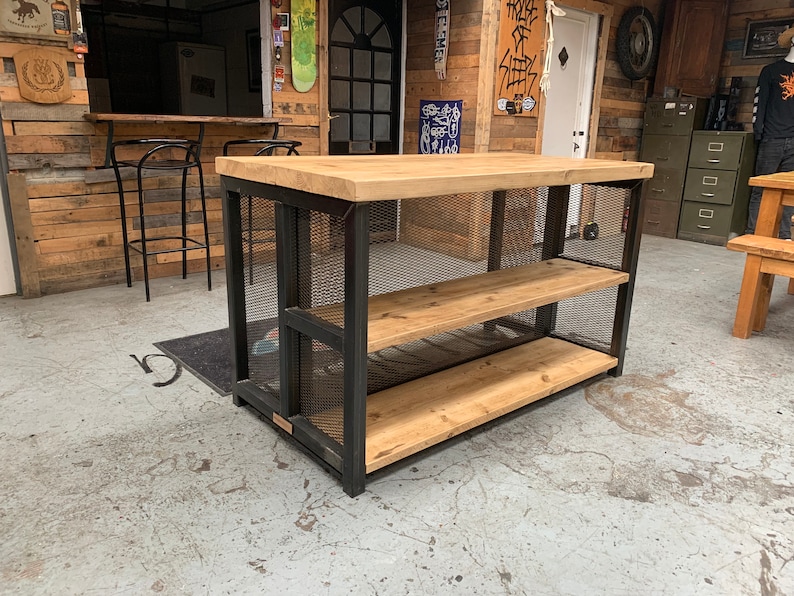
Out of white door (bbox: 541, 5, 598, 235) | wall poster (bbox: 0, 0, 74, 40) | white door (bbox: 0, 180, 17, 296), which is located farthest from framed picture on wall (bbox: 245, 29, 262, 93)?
white door (bbox: 0, 180, 17, 296)

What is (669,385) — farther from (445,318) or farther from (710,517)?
(445,318)

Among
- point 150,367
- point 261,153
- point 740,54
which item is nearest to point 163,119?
point 261,153

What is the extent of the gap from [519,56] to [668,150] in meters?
2.16

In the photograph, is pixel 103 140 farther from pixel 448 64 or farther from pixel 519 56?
pixel 519 56

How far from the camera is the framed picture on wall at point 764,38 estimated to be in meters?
5.64

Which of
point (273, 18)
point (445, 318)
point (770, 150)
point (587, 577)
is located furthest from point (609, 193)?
point (770, 150)

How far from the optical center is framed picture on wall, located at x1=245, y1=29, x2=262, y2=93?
6312 millimetres

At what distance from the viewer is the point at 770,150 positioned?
5367mm

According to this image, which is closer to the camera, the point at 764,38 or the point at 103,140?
the point at 103,140

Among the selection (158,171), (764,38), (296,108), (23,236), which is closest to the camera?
(23,236)

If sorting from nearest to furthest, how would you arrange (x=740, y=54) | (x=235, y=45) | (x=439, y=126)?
(x=439, y=126) < (x=740, y=54) < (x=235, y=45)

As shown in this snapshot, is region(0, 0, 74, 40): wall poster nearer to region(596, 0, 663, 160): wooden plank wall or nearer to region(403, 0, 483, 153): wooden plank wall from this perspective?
region(403, 0, 483, 153): wooden plank wall

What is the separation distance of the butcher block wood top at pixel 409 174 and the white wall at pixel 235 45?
4831 mm

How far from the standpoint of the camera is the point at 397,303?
194 centimetres
